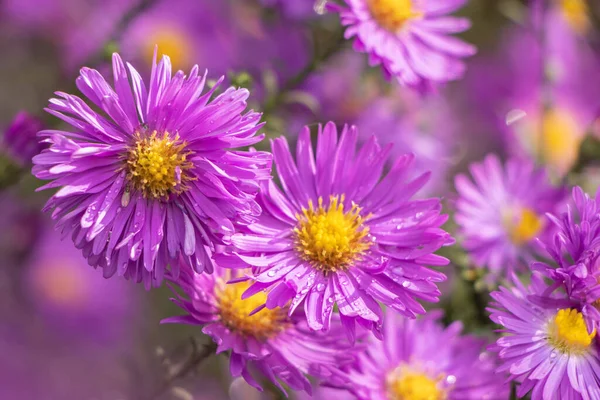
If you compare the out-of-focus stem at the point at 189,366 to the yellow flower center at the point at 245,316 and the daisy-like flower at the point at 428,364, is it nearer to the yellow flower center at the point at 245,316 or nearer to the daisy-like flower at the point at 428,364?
the yellow flower center at the point at 245,316

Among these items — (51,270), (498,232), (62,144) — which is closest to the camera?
(62,144)

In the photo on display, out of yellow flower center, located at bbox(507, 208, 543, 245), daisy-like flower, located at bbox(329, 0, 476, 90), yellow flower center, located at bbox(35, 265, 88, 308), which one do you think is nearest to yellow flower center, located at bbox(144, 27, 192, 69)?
yellow flower center, located at bbox(35, 265, 88, 308)

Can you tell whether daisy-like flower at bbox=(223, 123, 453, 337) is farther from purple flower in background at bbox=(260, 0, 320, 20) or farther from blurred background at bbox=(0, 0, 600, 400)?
purple flower in background at bbox=(260, 0, 320, 20)

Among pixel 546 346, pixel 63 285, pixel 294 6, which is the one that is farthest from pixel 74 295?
pixel 546 346

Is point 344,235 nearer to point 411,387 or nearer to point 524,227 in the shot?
point 411,387

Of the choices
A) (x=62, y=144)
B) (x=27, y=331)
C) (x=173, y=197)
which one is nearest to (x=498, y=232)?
(x=173, y=197)

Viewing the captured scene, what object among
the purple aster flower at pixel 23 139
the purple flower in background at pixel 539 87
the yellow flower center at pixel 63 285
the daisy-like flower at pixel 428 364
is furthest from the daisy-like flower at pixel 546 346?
the yellow flower center at pixel 63 285

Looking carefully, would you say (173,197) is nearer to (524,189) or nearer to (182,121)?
(182,121)
